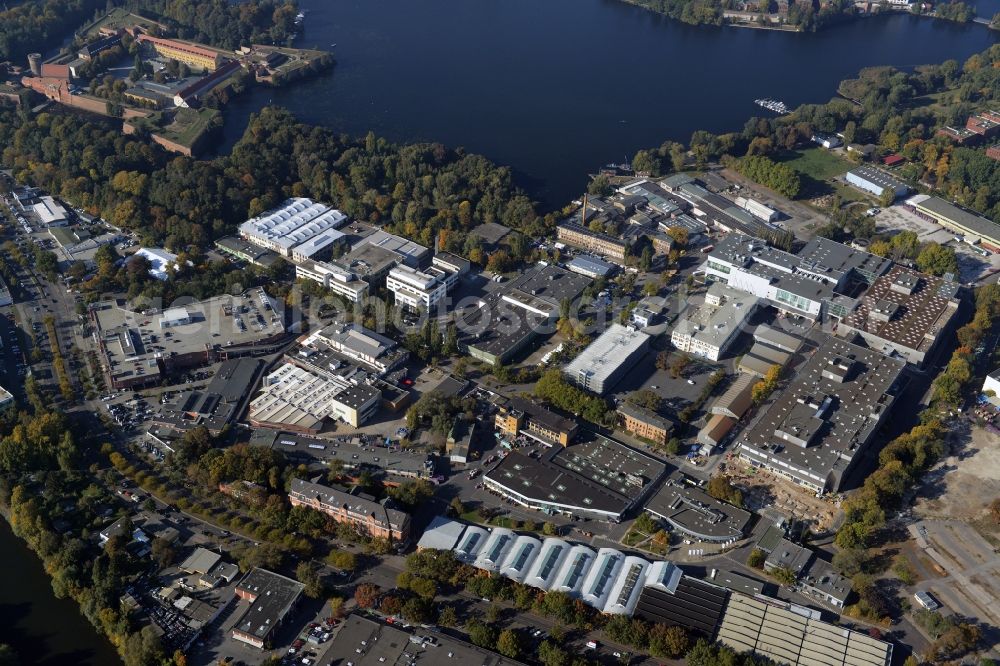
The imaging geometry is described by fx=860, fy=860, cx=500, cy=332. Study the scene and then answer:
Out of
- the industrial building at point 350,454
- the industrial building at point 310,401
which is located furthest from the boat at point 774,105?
the industrial building at point 350,454

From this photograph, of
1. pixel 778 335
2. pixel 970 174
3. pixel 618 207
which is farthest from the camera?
pixel 970 174

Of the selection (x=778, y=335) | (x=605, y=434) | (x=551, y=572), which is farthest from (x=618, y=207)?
(x=551, y=572)

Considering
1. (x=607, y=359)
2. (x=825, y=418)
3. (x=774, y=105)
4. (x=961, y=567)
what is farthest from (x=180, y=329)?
(x=774, y=105)

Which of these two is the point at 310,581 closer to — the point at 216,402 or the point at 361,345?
the point at 216,402

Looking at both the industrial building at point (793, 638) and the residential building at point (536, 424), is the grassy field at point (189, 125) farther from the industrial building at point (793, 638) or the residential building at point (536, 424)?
the industrial building at point (793, 638)

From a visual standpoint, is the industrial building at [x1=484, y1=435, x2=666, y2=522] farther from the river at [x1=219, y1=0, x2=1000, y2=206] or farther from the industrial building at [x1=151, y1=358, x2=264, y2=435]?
the river at [x1=219, y1=0, x2=1000, y2=206]

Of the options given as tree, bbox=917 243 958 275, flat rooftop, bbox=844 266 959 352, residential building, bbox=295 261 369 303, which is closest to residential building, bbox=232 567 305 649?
residential building, bbox=295 261 369 303

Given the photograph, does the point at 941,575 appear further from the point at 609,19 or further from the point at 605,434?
the point at 609,19
